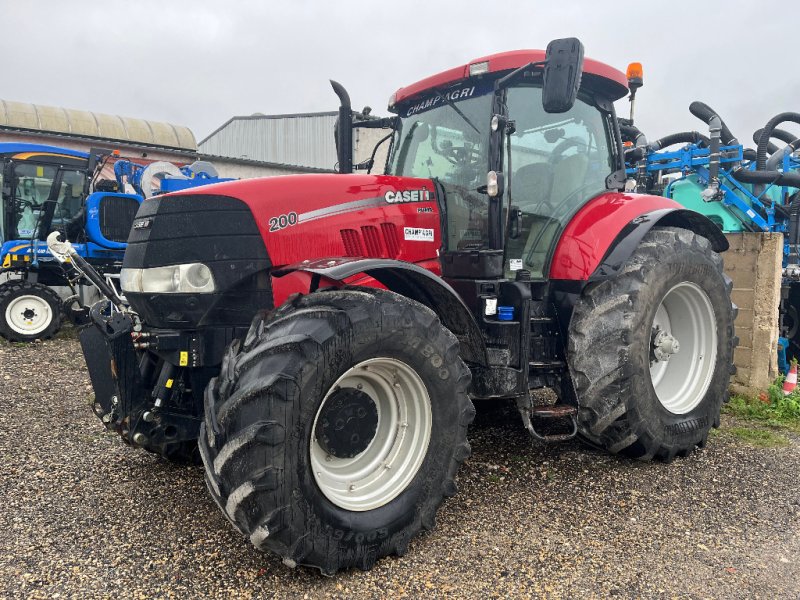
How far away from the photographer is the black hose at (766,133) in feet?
21.2

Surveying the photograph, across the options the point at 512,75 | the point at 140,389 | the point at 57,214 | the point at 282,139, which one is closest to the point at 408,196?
the point at 512,75

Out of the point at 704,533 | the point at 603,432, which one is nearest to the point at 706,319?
→ the point at 603,432

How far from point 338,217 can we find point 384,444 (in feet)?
3.76

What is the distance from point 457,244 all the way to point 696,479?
1.95 meters

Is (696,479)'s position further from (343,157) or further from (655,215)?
(343,157)

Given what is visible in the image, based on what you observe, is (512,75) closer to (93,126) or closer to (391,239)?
(391,239)

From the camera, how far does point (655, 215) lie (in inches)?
150

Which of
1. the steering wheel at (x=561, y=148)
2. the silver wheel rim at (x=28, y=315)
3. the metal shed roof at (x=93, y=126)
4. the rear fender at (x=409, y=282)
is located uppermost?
the metal shed roof at (x=93, y=126)

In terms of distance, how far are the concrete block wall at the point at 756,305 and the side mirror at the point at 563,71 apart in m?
3.26

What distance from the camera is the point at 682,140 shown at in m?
7.05

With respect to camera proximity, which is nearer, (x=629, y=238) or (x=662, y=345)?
(x=629, y=238)

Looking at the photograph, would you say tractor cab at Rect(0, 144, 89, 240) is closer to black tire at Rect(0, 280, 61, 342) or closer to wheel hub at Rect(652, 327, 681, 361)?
black tire at Rect(0, 280, 61, 342)

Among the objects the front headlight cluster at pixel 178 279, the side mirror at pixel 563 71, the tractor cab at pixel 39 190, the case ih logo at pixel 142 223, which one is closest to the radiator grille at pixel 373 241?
the front headlight cluster at pixel 178 279

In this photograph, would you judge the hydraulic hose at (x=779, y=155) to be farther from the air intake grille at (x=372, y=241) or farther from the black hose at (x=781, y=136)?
the air intake grille at (x=372, y=241)
